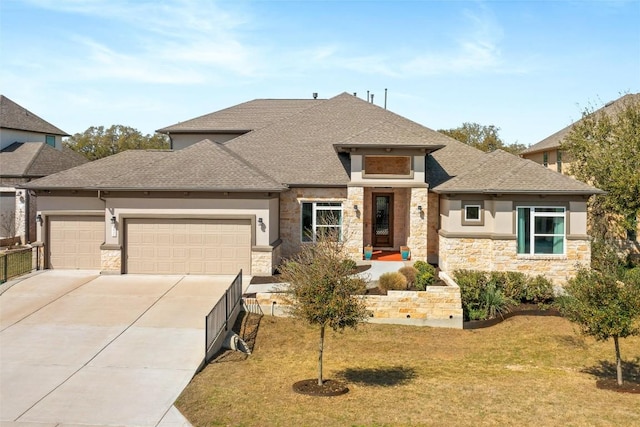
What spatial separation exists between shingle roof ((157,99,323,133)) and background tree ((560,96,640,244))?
1644 cm

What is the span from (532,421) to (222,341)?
7.92m

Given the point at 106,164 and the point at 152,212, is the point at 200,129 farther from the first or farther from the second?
the point at 152,212

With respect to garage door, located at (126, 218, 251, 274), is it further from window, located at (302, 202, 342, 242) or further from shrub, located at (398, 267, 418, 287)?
shrub, located at (398, 267, 418, 287)

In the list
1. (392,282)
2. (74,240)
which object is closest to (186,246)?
(74,240)

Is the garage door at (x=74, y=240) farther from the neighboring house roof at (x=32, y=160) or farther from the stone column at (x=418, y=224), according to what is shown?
the stone column at (x=418, y=224)

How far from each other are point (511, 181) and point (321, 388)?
1308cm

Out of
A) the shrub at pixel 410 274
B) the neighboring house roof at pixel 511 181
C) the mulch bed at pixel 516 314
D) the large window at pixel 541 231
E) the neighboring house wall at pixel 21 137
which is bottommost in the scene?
the mulch bed at pixel 516 314

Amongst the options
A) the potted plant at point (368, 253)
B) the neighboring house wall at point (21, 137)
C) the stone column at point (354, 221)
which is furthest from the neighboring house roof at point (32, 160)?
the potted plant at point (368, 253)

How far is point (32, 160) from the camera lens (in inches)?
1260

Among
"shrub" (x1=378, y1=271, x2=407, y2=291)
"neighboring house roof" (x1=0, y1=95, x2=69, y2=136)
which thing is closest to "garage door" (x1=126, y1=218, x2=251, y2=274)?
"shrub" (x1=378, y1=271, x2=407, y2=291)

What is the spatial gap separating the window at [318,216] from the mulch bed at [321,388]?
11.5 meters

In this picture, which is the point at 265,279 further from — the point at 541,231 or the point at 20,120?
the point at 20,120

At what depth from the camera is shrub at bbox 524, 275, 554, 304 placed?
1867 cm

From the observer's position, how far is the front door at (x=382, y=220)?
2489 centimetres
